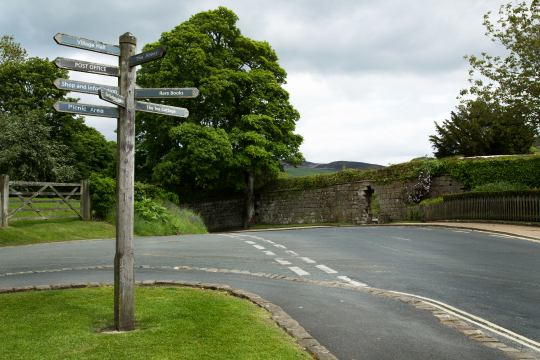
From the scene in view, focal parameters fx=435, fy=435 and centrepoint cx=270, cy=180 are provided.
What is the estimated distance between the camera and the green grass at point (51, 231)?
1494cm

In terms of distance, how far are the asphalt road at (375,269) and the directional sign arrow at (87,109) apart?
9.99ft

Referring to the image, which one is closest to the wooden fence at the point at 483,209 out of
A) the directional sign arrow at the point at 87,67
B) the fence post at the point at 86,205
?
the fence post at the point at 86,205

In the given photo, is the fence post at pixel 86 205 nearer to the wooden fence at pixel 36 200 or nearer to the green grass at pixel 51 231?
the wooden fence at pixel 36 200

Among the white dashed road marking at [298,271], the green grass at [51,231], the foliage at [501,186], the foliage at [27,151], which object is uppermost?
the foliage at [27,151]

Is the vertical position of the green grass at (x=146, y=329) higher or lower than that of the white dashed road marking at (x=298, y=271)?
higher

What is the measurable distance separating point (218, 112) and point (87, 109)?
27825mm

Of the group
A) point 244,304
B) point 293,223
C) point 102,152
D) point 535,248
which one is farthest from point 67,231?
point 102,152

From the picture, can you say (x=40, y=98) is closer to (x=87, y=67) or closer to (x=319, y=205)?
(x=319, y=205)

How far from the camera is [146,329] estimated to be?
162 inches

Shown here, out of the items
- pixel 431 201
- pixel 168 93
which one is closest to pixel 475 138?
pixel 431 201

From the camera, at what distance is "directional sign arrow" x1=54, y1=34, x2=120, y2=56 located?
4516mm

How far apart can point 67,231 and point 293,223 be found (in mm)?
22495

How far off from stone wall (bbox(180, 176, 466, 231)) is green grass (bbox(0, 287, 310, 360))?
2497 centimetres

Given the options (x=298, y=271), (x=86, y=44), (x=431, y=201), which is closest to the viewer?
(x=86, y=44)
